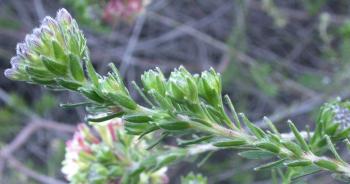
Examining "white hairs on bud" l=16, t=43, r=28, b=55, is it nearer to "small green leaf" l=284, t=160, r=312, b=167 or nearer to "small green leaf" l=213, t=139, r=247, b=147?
"small green leaf" l=213, t=139, r=247, b=147

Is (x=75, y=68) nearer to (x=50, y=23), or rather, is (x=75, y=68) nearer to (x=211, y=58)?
(x=50, y=23)

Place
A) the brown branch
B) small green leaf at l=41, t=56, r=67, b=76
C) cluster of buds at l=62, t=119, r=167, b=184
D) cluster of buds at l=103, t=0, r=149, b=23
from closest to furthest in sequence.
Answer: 1. small green leaf at l=41, t=56, r=67, b=76
2. cluster of buds at l=62, t=119, r=167, b=184
3. the brown branch
4. cluster of buds at l=103, t=0, r=149, b=23

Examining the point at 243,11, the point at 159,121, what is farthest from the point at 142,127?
the point at 243,11

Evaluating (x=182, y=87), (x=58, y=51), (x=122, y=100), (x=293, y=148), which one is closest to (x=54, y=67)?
(x=58, y=51)

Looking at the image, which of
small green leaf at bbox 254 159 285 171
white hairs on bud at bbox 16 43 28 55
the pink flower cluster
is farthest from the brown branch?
small green leaf at bbox 254 159 285 171

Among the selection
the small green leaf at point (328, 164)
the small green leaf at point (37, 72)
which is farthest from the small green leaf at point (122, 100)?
the small green leaf at point (328, 164)
